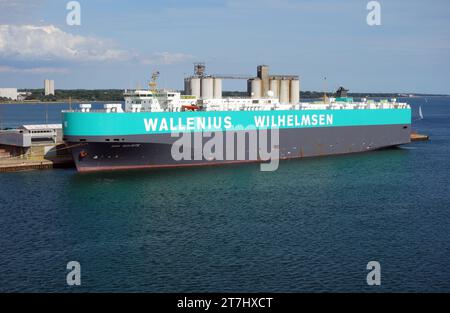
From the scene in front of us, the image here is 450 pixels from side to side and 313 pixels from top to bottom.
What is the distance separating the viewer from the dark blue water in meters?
16.8

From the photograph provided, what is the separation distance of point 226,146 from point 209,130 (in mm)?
1714

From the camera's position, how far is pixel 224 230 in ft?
70.9

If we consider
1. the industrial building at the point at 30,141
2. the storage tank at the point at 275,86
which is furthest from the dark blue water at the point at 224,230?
the storage tank at the point at 275,86

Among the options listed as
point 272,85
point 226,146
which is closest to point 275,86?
point 272,85

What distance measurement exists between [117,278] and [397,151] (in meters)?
35.3

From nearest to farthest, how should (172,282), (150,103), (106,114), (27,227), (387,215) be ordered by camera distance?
(172,282)
(27,227)
(387,215)
(106,114)
(150,103)

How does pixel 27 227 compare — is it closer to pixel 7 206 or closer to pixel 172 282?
pixel 7 206

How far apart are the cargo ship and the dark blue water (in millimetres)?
1560

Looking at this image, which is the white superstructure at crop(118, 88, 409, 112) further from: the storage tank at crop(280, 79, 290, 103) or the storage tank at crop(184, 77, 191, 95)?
the storage tank at crop(280, 79, 290, 103)

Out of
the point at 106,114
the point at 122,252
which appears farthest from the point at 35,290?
the point at 106,114

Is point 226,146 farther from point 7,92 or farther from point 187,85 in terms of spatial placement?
point 7,92

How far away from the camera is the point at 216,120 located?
123 ft

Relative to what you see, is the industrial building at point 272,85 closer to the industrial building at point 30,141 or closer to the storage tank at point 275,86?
the storage tank at point 275,86
